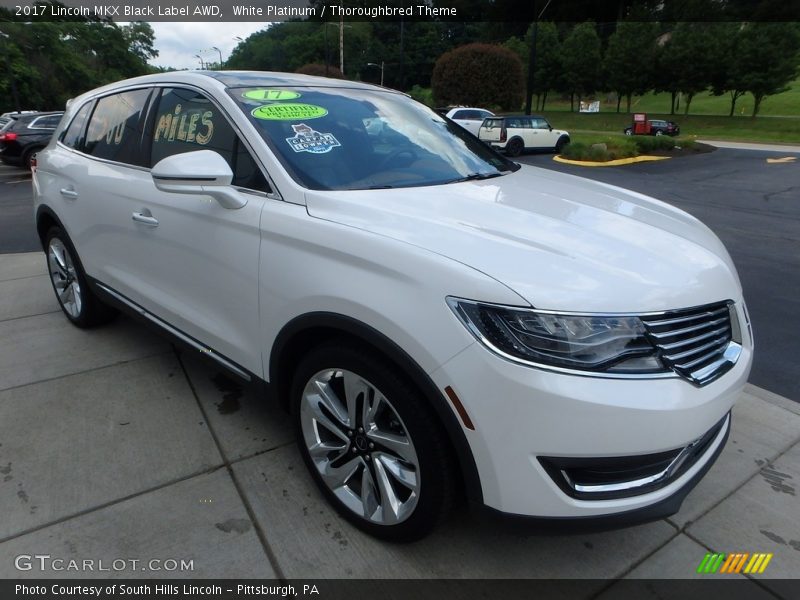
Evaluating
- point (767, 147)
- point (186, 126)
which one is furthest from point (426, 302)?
point (767, 147)

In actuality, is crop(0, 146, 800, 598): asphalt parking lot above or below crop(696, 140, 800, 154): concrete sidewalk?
below

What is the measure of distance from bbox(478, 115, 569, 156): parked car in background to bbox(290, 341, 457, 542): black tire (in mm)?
18249

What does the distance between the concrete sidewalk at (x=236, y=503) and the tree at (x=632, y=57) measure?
47.3 meters

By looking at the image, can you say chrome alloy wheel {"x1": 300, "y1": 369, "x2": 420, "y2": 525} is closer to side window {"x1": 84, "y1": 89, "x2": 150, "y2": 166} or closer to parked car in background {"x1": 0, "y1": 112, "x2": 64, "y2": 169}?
side window {"x1": 84, "y1": 89, "x2": 150, "y2": 166}

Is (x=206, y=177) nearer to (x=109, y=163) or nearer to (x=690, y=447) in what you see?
(x=109, y=163)

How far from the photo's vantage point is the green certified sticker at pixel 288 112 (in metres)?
2.55

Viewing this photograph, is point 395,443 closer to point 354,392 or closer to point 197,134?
point 354,392

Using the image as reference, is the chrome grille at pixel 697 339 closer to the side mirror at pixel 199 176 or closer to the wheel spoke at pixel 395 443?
the wheel spoke at pixel 395 443

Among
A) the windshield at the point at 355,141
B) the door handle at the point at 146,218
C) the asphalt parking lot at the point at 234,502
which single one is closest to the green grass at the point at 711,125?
the windshield at the point at 355,141

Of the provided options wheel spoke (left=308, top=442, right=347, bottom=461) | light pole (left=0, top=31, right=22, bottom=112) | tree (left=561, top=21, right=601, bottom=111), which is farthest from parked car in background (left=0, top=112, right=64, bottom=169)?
tree (left=561, top=21, right=601, bottom=111)

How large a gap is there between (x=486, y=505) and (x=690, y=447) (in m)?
0.71

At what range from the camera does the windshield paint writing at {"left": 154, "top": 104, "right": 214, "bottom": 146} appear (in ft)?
8.96

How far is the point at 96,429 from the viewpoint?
9.68ft

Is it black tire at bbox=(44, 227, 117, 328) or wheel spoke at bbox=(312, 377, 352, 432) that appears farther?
black tire at bbox=(44, 227, 117, 328)
